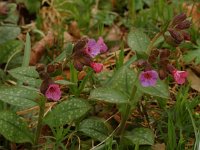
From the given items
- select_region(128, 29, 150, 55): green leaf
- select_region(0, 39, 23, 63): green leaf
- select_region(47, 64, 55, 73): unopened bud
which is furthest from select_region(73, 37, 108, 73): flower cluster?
select_region(0, 39, 23, 63): green leaf

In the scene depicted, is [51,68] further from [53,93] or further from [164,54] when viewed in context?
[164,54]

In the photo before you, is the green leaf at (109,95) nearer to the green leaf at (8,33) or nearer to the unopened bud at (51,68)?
the unopened bud at (51,68)

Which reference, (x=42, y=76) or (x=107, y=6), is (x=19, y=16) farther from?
(x=42, y=76)

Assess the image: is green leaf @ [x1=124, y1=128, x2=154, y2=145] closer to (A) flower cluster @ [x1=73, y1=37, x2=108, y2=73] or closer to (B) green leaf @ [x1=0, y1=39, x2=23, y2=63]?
(A) flower cluster @ [x1=73, y1=37, x2=108, y2=73]

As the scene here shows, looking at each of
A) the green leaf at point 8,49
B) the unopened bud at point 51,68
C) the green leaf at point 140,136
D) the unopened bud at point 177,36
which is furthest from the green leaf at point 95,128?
the green leaf at point 8,49

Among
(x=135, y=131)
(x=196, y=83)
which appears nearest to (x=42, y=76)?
(x=135, y=131)
